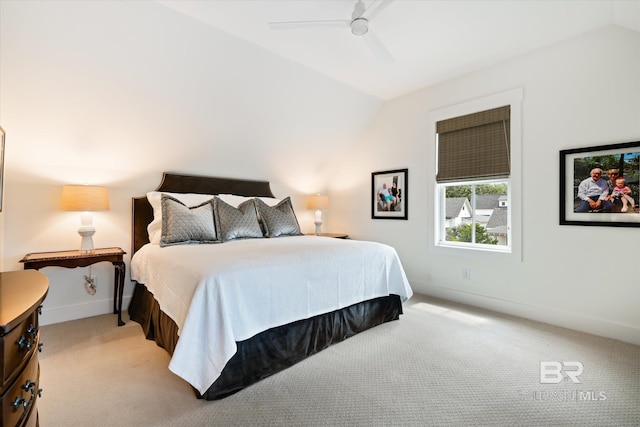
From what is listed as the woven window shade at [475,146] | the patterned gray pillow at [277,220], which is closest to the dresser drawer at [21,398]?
the patterned gray pillow at [277,220]

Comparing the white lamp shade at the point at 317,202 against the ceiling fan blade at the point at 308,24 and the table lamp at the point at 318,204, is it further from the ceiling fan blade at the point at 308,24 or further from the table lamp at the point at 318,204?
the ceiling fan blade at the point at 308,24

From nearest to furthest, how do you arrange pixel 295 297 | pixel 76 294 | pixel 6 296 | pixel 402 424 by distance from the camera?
pixel 6 296
pixel 402 424
pixel 295 297
pixel 76 294

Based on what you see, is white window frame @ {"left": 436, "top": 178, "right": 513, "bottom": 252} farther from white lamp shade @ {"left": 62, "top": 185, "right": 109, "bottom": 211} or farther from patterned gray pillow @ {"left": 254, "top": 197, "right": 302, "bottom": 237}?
white lamp shade @ {"left": 62, "top": 185, "right": 109, "bottom": 211}

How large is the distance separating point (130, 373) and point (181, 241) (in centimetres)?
113

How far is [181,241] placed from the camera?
2.79m

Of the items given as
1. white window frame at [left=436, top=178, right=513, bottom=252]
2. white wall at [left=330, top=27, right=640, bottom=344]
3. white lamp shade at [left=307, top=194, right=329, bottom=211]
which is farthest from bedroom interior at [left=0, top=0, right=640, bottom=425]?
white lamp shade at [left=307, top=194, right=329, bottom=211]

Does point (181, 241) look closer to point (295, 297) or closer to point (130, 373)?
point (130, 373)

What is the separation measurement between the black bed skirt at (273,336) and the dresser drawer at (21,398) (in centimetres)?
87

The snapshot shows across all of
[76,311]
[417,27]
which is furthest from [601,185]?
[76,311]

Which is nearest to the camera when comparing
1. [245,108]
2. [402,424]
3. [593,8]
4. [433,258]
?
[402,424]

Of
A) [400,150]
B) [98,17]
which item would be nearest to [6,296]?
[98,17]

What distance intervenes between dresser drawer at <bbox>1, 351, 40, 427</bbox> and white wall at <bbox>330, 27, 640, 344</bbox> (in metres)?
3.58

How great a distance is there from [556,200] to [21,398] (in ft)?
12.1

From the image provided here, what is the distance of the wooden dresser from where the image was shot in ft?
2.52
